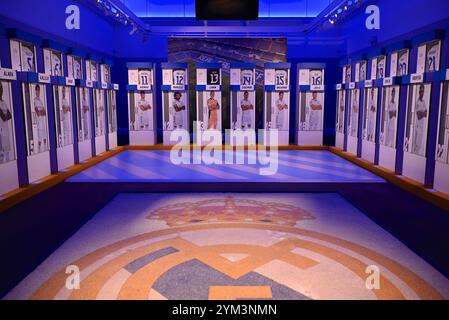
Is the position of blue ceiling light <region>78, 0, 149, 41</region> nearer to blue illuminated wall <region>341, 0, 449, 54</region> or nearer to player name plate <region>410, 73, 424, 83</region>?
blue illuminated wall <region>341, 0, 449, 54</region>

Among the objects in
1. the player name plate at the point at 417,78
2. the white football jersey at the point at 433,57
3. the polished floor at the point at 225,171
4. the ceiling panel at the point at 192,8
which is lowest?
the polished floor at the point at 225,171

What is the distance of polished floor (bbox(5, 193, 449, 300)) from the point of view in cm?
315

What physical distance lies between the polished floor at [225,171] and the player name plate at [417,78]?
1899 mm

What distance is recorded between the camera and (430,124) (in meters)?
6.32

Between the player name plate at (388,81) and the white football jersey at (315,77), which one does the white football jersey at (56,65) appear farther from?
the white football jersey at (315,77)

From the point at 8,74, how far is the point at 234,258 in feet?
14.7

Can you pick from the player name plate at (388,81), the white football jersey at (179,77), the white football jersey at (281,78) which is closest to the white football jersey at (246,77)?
the white football jersey at (281,78)

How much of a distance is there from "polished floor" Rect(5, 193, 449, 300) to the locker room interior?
2cm

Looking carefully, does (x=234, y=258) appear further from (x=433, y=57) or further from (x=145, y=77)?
(x=145, y=77)

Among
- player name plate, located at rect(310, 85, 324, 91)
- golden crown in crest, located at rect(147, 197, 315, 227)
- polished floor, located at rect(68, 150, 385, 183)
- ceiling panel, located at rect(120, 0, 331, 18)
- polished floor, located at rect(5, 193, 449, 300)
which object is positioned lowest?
polished floor, located at rect(5, 193, 449, 300)

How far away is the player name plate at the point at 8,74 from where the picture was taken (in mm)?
5633

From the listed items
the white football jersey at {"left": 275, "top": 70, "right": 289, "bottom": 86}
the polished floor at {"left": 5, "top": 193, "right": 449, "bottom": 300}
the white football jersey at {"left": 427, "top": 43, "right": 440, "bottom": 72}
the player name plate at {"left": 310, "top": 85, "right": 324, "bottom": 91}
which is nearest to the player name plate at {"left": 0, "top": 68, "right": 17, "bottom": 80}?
the polished floor at {"left": 5, "top": 193, "right": 449, "bottom": 300}

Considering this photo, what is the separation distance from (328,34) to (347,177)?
7.36 metres

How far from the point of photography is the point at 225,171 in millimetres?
8133
